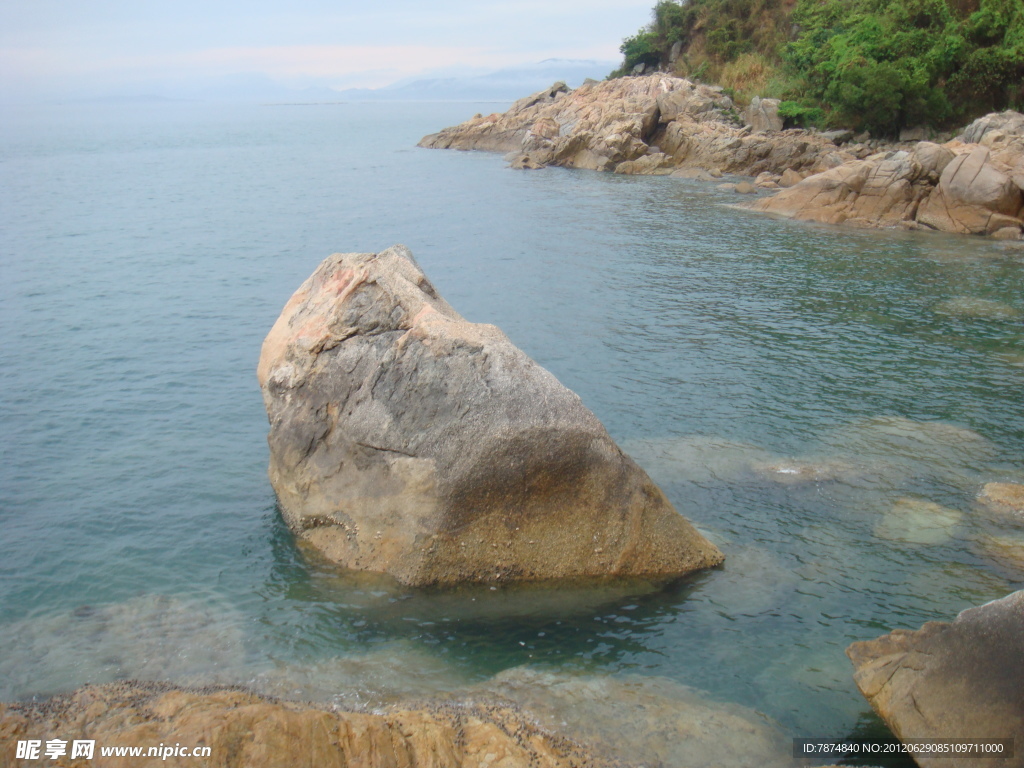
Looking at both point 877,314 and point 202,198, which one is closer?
point 877,314

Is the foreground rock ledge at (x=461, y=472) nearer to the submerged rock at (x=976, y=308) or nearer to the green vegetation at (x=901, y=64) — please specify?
the submerged rock at (x=976, y=308)

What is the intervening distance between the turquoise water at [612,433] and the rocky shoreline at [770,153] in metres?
2.94

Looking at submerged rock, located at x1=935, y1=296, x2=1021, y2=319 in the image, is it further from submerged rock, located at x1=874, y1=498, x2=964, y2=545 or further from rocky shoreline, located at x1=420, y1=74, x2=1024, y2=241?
submerged rock, located at x1=874, y1=498, x2=964, y2=545

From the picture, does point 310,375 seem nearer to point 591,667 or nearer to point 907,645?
point 591,667

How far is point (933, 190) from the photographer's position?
37062 mm

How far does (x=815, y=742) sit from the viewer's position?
28.6ft

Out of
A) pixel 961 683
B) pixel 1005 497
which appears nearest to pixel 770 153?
pixel 1005 497

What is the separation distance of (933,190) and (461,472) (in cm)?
3412

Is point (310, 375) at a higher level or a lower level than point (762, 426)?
higher

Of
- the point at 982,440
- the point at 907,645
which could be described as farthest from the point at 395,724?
the point at 982,440

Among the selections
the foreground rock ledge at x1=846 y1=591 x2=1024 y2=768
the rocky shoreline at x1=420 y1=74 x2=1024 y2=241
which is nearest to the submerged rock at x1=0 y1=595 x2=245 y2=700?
the foreground rock ledge at x1=846 y1=591 x2=1024 y2=768

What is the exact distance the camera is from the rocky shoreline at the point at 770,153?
3575 centimetres

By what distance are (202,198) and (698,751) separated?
167 ft

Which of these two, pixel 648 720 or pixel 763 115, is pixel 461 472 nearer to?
pixel 648 720
